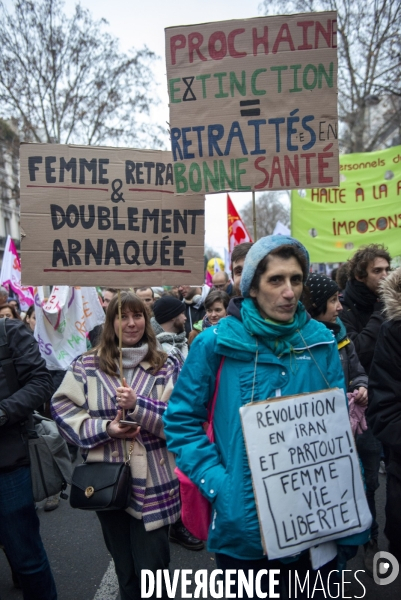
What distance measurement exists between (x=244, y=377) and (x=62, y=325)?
4.69 metres

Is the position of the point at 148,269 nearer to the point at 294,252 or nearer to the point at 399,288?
the point at 294,252

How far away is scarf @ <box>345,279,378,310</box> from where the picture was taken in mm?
4230

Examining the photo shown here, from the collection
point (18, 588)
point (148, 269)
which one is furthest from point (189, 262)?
point (18, 588)

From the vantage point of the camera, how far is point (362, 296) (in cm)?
424

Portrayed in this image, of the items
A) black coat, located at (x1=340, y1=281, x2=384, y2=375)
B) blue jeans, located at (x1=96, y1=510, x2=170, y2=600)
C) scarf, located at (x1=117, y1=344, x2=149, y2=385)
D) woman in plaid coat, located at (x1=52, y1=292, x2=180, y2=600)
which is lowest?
blue jeans, located at (x1=96, y1=510, x2=170, y2=600)

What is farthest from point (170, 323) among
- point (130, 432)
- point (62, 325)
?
point (130, 432)

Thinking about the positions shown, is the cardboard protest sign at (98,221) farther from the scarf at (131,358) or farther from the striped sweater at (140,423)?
the striped sweater at (140,423)

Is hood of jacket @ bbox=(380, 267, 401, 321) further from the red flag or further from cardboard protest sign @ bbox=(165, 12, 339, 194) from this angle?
the red flag

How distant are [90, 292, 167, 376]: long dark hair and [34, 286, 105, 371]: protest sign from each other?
3.33 meters

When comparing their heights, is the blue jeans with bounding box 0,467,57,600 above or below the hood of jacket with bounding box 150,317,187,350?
below

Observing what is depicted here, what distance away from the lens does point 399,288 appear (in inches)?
104

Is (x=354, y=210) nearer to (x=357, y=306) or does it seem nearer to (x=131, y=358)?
(x=357, y=306)

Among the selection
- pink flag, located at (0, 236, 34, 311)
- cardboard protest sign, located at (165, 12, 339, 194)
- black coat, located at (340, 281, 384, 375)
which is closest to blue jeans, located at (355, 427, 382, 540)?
black coat, located at (340, 281, 384, 375)

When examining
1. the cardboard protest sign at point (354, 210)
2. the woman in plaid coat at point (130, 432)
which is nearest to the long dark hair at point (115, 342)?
the woman in plaid coat at point (130, 432)
